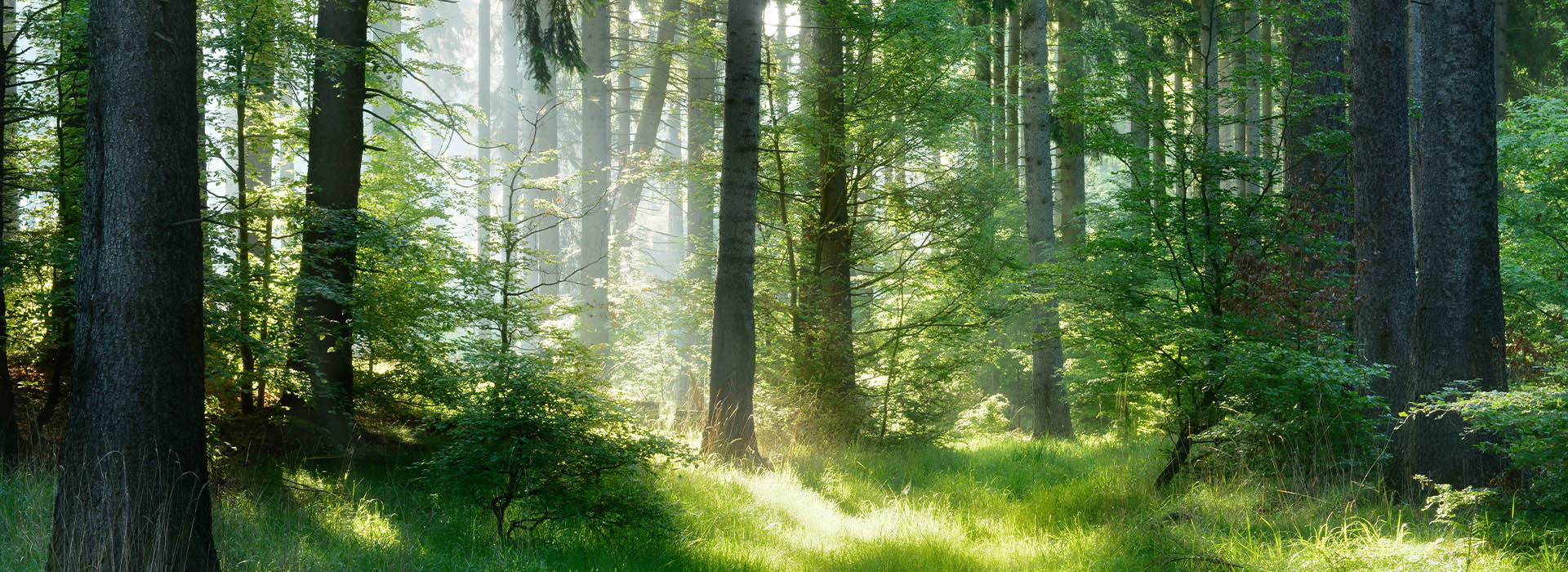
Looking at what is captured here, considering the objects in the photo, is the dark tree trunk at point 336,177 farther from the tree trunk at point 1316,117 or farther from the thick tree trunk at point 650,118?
the tree trunk at point 1316,117

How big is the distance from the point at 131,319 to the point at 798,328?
7565 mm

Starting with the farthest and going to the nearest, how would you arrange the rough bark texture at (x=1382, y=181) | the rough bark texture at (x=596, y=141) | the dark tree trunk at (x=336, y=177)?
the rough bark texture at (x=596, y=141)
the dark tree trunk at (x=336, y=177)
the rough bark texture at (x=1382, y=181)

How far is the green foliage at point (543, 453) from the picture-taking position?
5293 mm

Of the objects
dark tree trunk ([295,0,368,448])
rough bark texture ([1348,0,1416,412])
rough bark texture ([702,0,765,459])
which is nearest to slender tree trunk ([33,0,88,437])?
dark tree trunk ([295,0,368,448])

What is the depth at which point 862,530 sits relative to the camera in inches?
264

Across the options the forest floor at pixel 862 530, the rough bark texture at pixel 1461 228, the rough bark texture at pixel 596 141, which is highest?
the rough bark texture at pixel 596 141

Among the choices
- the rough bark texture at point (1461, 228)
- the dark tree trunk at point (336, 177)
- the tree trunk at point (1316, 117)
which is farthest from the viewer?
the dark tree trunk at point (336, 177)

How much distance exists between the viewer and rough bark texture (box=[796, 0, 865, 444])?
1084 centimetres

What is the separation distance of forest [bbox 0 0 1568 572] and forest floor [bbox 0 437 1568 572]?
0.04m

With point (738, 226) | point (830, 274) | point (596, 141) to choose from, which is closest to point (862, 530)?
point (738, 226)

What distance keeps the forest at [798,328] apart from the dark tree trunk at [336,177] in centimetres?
4

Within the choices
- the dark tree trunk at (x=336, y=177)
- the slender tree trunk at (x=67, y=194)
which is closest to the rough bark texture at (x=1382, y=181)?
the dark tree trunk at (x=336, y=177)

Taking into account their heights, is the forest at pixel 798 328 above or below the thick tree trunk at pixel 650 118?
below

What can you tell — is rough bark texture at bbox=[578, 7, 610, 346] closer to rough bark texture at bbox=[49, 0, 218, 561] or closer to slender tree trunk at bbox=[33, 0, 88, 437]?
slender tree trunk at bbox=[33, 0, 88, 437]
